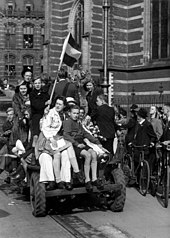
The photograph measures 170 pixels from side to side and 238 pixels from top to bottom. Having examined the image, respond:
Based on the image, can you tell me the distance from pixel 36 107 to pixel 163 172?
2.94 m

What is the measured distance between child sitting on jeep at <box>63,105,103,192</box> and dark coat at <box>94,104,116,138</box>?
99cm

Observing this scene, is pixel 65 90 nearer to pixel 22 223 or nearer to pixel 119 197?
pixel 119 197

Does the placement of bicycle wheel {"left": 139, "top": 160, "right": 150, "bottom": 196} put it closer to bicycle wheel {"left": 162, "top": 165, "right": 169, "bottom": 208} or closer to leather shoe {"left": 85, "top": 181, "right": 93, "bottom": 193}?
bicycle wheel {"left": 162, "top": 165, "right": 169, "bottom": 208}

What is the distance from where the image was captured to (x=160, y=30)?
25.7 m

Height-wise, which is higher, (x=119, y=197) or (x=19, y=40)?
(x=19, y=40)

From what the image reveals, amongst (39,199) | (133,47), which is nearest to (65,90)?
(39,199)

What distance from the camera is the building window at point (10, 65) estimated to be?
6438 centimetres

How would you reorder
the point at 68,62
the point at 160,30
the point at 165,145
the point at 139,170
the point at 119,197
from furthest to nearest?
1. the point at 160,30
2. the point at 68,62
3. the point at 139,170
4. the point at 165,145
5. the point at 119,197

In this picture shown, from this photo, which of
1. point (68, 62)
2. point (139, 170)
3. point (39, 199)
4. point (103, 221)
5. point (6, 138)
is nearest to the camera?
point (103, 221)

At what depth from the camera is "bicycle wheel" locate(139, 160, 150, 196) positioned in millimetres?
9445

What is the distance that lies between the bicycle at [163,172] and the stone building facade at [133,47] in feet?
48.9

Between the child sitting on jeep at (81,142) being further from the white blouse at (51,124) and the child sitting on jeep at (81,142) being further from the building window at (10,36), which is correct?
the building window at (10,36)

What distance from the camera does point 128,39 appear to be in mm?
26938

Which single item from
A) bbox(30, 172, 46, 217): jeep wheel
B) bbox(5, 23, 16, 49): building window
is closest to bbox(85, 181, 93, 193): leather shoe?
bbox(30, 172, 46, 217): jeep wheel
